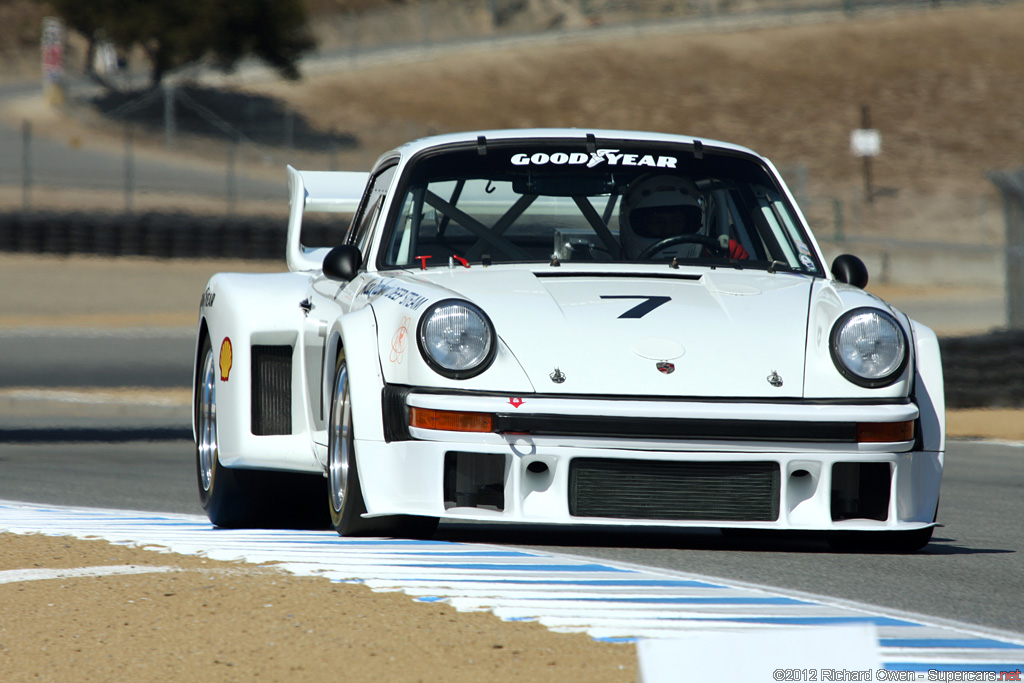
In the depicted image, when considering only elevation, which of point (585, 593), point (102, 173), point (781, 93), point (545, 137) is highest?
point (781, 93)

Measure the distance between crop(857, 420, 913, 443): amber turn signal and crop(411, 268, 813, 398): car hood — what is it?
230 millimetres

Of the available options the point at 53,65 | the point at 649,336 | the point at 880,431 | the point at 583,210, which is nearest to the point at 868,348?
the point at 880,431

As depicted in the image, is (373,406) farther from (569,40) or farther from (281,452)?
(569,40)

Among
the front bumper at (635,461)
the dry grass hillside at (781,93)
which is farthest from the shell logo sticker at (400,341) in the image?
the dry grass hillside at (781,93)

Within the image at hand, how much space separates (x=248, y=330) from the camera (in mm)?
6309

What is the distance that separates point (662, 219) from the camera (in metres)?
6.20

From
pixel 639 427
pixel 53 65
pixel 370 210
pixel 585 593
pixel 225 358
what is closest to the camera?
pixel 585 593

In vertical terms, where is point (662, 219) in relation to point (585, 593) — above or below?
above

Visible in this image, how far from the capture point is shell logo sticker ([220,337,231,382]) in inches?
251

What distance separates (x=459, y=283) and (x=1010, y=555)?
214cm

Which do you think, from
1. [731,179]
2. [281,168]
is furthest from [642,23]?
[731,179]

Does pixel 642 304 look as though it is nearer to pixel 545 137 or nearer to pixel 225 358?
pixel 545 137

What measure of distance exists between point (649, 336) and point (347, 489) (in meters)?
1.08

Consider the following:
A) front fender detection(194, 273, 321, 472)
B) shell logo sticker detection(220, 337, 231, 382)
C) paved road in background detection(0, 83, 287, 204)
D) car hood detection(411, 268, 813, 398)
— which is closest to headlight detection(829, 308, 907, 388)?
car hood detection(411, 268, 813, 398)
